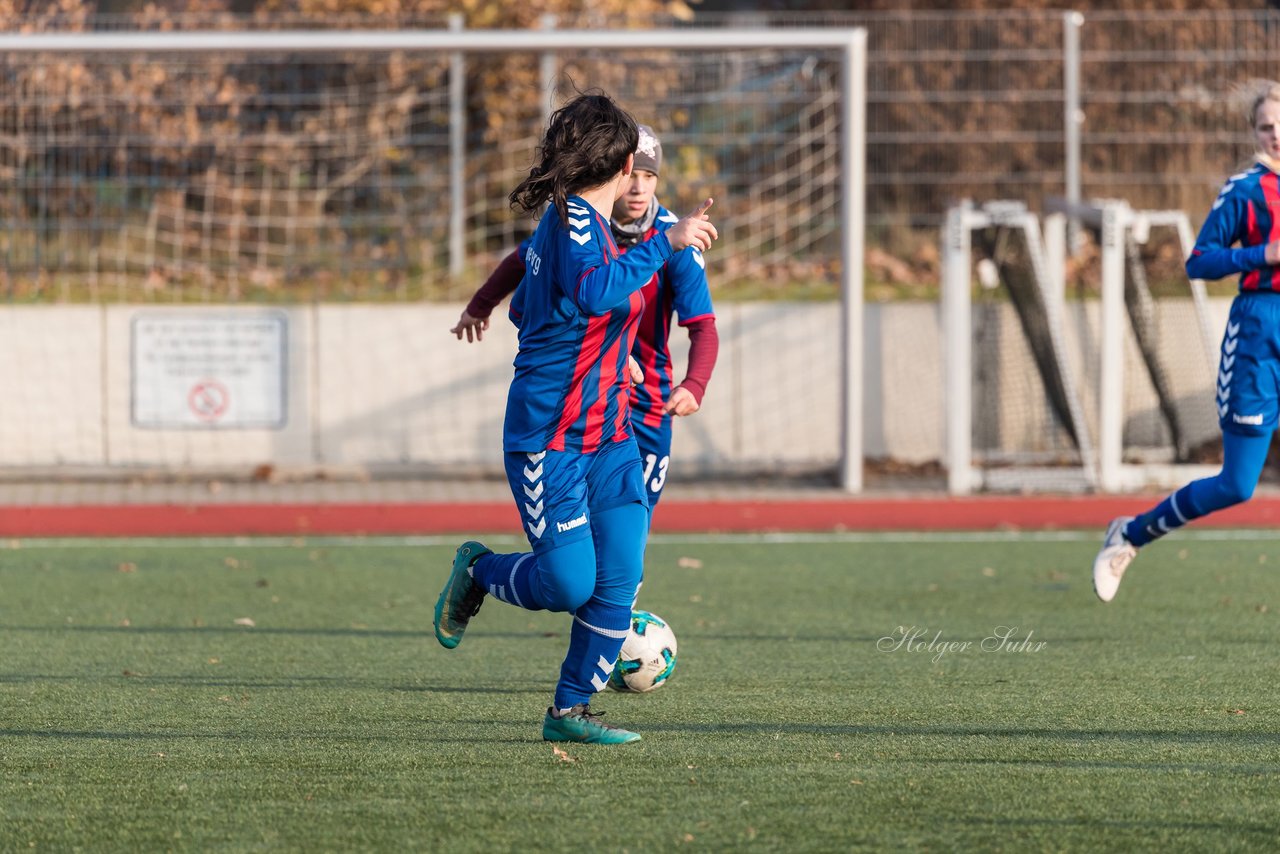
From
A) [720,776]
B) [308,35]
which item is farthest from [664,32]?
[720,776]

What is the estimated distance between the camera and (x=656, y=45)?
41.8 ft

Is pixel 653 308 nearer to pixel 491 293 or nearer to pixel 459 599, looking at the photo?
pixel 491 293

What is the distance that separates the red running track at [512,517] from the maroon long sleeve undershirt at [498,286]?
5.62 meters

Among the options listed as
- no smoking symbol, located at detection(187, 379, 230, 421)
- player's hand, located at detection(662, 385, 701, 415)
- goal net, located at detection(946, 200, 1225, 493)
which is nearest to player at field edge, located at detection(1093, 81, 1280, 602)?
player's hand, located at detection(662, 385, 701, 415)

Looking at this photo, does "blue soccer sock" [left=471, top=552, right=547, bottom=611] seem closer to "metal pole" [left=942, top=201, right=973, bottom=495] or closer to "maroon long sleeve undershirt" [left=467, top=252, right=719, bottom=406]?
"maroon long sleeve undershirt" [left=467, top=252, right=719, bottom=406]

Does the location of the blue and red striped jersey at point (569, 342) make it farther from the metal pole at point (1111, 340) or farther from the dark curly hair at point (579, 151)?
the metal pole at point (1111, 340)

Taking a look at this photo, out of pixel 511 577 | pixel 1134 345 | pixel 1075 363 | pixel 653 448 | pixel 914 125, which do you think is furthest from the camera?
pixel 914 125

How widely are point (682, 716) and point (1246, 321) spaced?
3116 millimetres

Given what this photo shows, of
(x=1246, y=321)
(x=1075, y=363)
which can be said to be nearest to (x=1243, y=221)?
(x=1246, y=321)

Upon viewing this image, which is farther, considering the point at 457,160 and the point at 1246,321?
the point at 457,160

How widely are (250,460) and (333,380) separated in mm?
898

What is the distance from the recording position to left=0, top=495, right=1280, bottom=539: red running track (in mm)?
11594

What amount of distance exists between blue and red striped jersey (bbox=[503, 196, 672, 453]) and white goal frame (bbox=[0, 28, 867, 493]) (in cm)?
769

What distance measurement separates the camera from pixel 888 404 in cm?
1446
